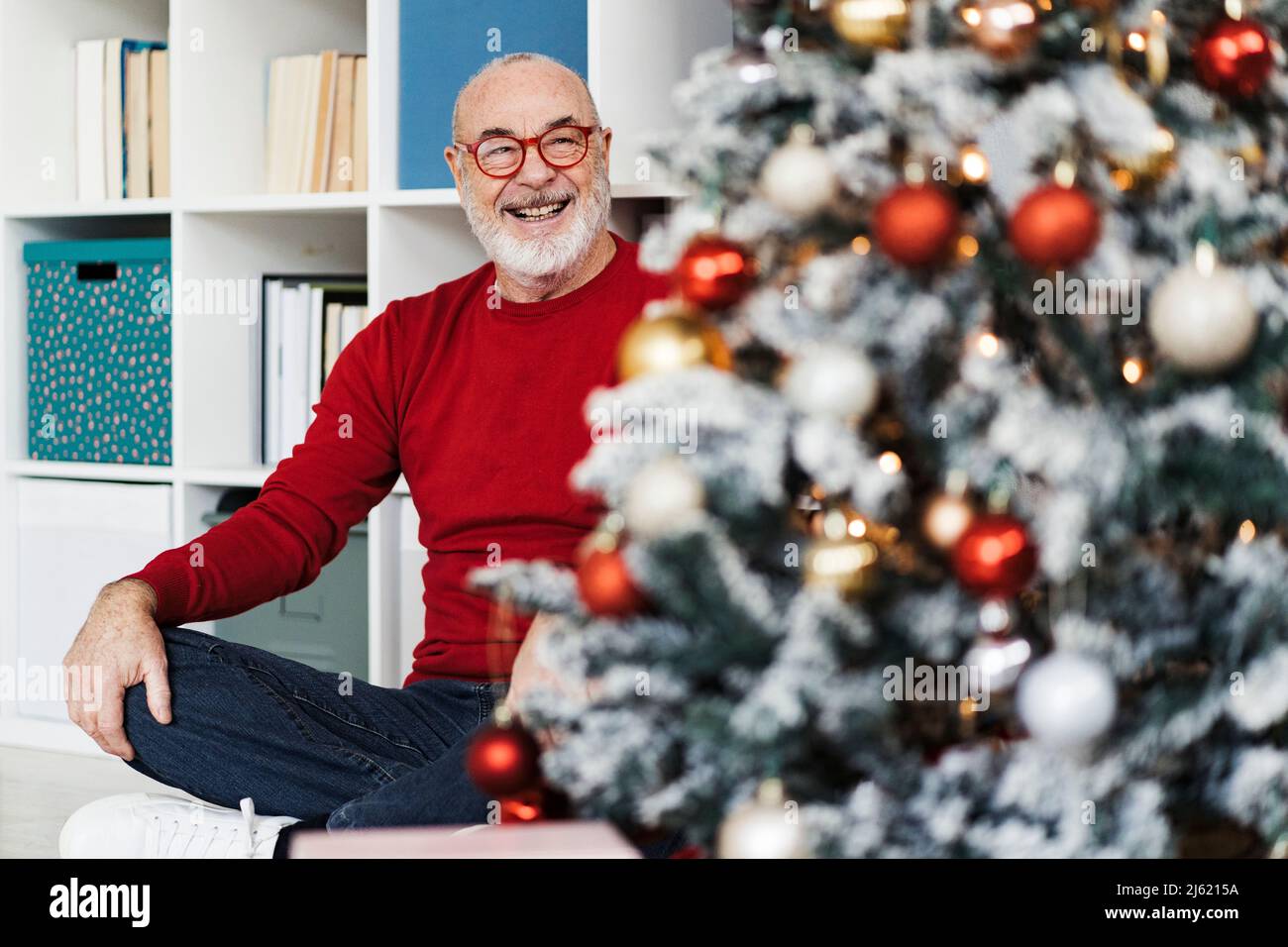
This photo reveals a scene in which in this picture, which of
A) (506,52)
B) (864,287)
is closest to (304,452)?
(506,52)

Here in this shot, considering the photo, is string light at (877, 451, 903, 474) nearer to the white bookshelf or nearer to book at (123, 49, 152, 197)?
the white bookshelf

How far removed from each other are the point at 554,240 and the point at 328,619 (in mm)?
814

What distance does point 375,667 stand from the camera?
6.60 ft

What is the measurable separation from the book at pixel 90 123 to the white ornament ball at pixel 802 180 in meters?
1.87

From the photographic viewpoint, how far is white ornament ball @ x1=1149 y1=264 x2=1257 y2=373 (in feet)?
2.60

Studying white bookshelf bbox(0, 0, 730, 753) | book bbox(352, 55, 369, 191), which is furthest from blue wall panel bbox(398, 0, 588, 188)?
book bbox(352, 55, 369, 191)

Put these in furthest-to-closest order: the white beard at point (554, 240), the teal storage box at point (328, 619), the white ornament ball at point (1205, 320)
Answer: the teal storage box at point (328, 619), the white beard at point (554, 240), the white ornament ball at point (1205, 320)

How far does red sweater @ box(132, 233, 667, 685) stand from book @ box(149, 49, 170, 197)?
2.75 ft

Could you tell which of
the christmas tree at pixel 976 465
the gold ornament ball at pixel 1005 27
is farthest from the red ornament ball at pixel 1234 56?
→ the gold ornament ball at pixel 1005 27

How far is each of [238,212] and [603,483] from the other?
159 cm

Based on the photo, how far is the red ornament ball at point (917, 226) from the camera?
810 mm

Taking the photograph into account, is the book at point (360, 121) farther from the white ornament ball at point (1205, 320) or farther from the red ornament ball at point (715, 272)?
the white ornament ball at point (1205, 320)

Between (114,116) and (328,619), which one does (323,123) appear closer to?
(114,116)
